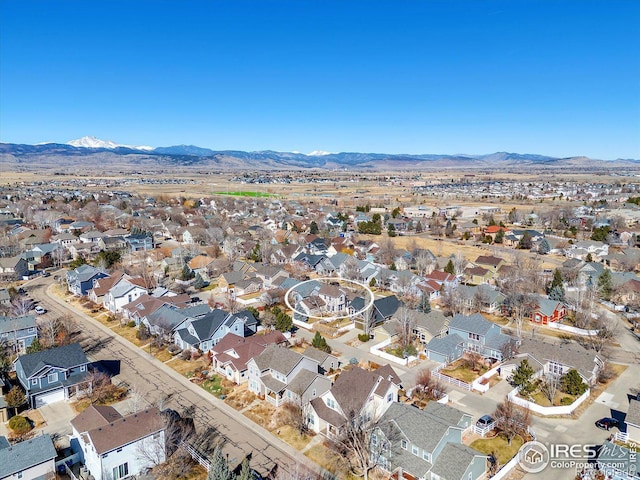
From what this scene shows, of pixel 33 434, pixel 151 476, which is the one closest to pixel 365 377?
pixel 151 476

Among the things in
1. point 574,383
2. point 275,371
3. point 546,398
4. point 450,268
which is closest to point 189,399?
point 275,371

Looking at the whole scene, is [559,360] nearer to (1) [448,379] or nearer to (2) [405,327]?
(1) [448,379]

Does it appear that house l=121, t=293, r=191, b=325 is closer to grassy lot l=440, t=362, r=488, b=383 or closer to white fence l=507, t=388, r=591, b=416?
Answer: grassy lot l=440, t=362, r=488, b=383

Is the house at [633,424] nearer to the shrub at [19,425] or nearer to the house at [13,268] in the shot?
the shrub at [19,425]

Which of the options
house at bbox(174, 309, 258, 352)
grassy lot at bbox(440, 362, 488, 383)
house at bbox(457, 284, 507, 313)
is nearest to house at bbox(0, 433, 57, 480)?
house at bbox(174, 309, 258, 352)

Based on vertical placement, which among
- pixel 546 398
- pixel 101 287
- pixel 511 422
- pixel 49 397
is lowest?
pixel 49 397

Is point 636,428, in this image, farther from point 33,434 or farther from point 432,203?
point 432,203

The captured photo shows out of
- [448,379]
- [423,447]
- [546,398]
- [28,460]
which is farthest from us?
[448,379]

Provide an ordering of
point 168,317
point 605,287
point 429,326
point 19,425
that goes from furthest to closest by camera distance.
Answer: point 605,287
point 168,317
point 429,326
point 19,425
